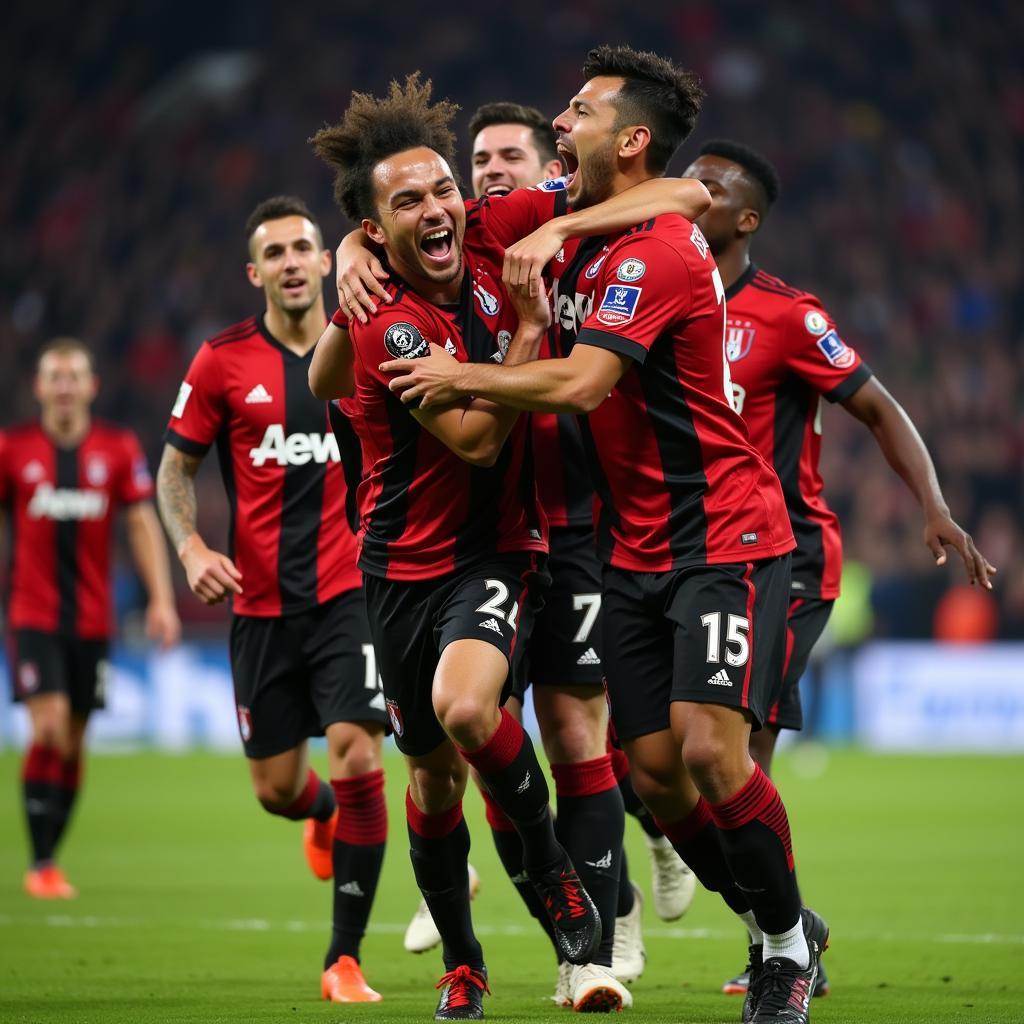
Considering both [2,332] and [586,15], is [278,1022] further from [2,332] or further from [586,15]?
[586,15]

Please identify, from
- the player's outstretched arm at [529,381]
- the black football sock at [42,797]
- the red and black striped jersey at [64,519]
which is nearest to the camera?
the player's outstretched arm at [529,381]

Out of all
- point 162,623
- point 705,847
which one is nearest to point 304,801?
point 705,847

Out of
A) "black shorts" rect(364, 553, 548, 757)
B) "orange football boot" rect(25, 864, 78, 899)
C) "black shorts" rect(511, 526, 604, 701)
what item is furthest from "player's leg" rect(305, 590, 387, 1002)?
"orange football boot" rect(25, 864, 78, 899)

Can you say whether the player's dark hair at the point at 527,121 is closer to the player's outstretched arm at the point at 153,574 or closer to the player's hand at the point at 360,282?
the player's hand at the point at 360,282

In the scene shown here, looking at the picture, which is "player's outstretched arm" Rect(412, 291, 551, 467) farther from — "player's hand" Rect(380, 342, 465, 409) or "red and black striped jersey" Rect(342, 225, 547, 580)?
"red and black striped jersey" Rect(342, 225, 547, 580)

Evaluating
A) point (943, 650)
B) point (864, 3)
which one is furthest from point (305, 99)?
point (943, 650)

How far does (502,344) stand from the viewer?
501 cm

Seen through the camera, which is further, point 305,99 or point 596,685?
point 305,99

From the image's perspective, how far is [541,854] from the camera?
16.0 feet

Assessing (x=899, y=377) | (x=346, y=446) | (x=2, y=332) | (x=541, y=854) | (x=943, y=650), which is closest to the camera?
(x=541, y=854)

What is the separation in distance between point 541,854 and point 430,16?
23004mm

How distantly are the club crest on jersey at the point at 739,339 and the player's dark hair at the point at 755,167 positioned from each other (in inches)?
21.1

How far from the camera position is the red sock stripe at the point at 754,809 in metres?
4.61

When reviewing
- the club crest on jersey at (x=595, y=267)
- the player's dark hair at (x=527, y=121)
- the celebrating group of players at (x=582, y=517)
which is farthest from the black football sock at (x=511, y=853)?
the player's dark hair at (x=527, y=121)
